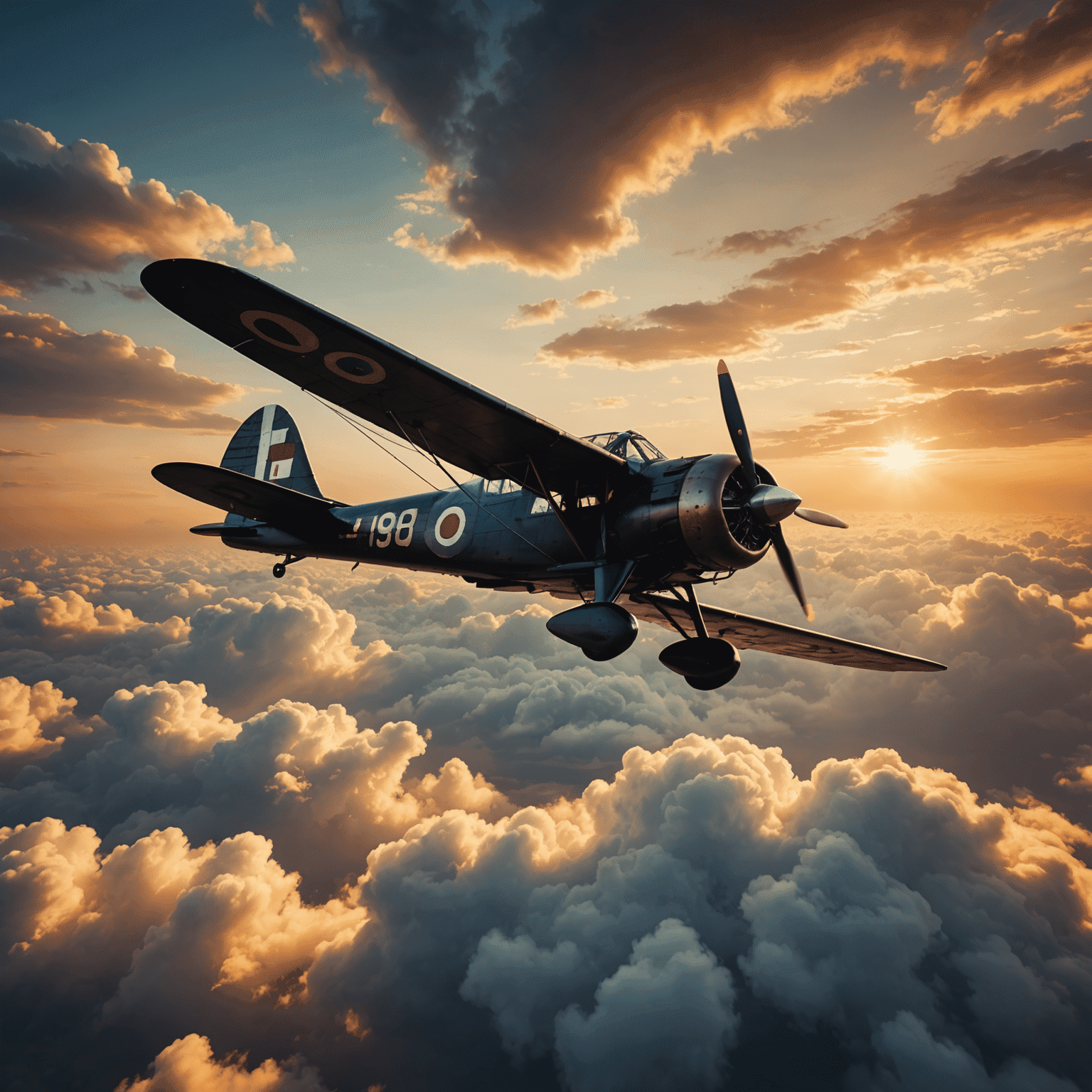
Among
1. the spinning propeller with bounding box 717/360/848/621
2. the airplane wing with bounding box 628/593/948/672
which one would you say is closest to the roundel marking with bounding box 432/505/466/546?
the airplane wing with bounding box 628/593/948/672

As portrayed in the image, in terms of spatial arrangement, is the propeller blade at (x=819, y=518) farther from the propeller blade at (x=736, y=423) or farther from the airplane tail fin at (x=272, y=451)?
the airplane tail fin at (x=272, y=451)

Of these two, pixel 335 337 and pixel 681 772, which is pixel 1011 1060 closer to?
pixel 681 772

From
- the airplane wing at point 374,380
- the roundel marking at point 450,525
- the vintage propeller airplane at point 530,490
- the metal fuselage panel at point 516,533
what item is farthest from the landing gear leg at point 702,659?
the roundel marking at point 450,525

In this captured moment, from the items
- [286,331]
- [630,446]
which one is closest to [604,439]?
[630,446]

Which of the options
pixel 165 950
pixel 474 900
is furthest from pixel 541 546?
pixel 165 950

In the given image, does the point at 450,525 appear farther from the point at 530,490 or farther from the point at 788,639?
the point at 788,639

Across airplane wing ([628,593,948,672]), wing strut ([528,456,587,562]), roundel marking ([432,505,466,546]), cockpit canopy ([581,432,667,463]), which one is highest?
cockpit canopy ([581,432,667,463])

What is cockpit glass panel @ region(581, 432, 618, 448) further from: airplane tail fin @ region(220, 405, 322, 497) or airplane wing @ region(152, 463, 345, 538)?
airplane tail fin @ region(220, 405, 322, 497)
